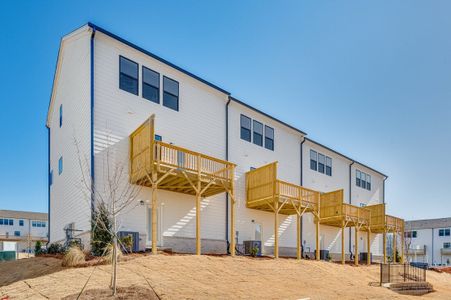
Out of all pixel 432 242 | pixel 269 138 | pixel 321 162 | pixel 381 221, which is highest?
pixel 269 138

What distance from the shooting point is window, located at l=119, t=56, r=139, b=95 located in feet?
55.4

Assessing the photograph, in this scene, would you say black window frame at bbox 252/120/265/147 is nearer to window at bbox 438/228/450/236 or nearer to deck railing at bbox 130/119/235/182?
deck railing at bbox 130/119/235/182

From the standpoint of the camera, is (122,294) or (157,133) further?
(157,133)

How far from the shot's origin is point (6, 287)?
10.8m

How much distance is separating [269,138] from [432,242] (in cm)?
5171

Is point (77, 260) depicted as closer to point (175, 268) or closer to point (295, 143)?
point (175, 268)

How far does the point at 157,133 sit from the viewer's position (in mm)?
17797

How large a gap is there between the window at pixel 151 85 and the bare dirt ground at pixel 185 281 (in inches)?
316

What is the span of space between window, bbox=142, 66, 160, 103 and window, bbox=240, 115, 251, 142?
653 centimetres

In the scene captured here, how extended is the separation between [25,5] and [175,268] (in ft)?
43.2

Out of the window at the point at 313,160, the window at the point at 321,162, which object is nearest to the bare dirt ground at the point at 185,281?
the window at the point at 313,160

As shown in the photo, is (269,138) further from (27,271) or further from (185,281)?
(27,271)

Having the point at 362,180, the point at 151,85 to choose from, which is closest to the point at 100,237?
the point at 151,85

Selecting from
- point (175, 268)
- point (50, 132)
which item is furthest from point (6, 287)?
point (50, 132)
